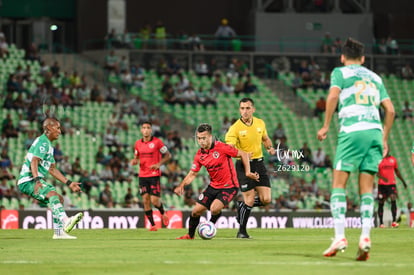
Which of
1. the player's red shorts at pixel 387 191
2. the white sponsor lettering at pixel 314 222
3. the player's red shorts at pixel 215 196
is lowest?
the white sponsor lettering at pixel 314 222

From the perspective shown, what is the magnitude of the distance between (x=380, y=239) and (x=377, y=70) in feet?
96.6

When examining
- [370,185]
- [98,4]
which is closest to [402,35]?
[98,4]

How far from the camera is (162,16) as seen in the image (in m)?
48.3

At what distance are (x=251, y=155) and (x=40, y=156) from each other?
3954 mm

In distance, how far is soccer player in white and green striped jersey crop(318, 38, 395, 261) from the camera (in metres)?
11.2

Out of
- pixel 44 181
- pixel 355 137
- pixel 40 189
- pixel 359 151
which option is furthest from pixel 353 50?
pixel 44 181

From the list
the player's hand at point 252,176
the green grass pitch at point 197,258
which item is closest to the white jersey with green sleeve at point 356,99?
the green grass pitch at point 197,258

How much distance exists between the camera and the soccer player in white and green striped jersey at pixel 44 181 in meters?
16.5

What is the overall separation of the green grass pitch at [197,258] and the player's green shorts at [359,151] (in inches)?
Answer: 43.8

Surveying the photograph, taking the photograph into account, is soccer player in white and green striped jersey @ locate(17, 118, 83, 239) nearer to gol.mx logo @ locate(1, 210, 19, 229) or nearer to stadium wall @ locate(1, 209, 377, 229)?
stadium wall @ locate(1, 209, 377, 229)

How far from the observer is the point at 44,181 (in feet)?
55.1

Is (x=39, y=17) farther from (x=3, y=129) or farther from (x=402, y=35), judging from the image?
(x=402, y=35)

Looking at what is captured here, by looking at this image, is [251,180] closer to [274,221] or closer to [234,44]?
[274,221]

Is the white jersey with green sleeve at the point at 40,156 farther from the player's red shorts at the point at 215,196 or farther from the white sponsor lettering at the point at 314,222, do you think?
the white sponsor lettering at the point at 314,222
